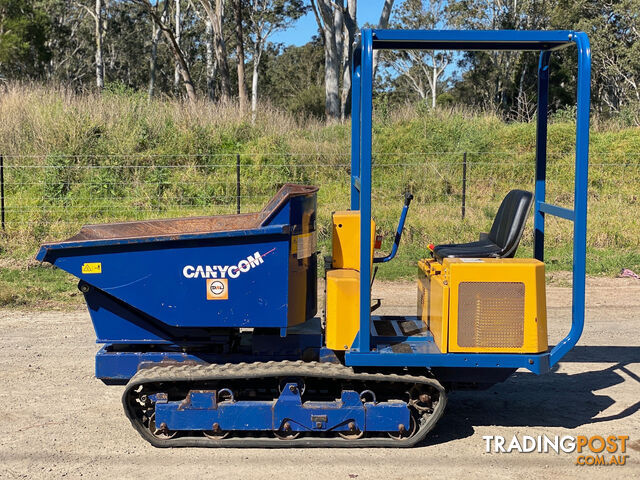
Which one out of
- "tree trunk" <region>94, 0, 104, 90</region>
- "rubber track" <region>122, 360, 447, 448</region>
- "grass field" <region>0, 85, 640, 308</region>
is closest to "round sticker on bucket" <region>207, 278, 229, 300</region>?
"rubber track" <region>122, 360, 447, 448</region>

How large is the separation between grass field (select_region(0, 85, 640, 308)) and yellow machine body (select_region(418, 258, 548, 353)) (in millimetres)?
6802

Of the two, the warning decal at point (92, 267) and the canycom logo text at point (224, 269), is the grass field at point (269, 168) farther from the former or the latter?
the warning decal at point (92, 267)

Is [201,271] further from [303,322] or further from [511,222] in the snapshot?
[511,222]

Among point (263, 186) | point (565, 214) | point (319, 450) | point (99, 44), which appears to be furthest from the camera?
point (99, 44)

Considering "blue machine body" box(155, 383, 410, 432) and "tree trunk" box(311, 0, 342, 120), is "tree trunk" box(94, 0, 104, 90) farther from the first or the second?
"blue machine body" box(155, 383, 410, 432)

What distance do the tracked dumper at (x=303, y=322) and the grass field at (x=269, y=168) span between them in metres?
6.63

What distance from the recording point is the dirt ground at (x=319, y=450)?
4.81 meters

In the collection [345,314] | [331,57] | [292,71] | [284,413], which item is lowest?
[284,413]

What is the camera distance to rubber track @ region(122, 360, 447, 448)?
16.3 feet

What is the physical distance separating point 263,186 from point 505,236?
10.7 m

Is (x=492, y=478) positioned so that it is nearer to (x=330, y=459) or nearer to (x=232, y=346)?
(x=330, y=459)

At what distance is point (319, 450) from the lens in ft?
16.8

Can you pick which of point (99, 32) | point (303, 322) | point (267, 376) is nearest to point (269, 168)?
point (303, 322)

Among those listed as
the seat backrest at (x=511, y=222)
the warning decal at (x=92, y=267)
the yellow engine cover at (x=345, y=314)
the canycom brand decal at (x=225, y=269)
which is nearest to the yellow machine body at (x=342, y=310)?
the yellow engine cover at (x=345, y=314)
